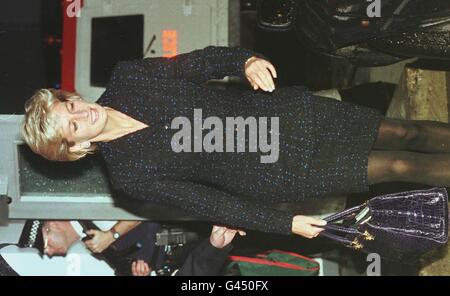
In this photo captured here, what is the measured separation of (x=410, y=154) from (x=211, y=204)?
0.89 meters

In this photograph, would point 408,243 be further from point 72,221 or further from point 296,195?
point 72,221

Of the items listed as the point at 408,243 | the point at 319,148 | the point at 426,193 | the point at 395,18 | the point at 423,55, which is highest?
the point at 395,18

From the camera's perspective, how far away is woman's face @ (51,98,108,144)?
2057mm

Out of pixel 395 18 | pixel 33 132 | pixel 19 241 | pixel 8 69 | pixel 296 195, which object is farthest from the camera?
pixel 8 69

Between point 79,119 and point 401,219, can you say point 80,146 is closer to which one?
point 79,119

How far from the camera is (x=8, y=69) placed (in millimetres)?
3861

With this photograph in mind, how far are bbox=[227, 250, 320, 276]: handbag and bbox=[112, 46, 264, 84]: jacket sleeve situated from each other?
151cm

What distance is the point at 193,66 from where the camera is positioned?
2205 mm

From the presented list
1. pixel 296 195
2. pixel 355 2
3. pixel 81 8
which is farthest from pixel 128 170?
pixel 81 8

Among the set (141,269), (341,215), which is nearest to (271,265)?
(141,269)

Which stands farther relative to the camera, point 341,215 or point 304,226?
point 341,215

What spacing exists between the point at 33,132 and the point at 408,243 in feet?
5.30

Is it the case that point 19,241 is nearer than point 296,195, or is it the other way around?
point 296,195

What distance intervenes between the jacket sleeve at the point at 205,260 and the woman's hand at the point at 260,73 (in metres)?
1.19
